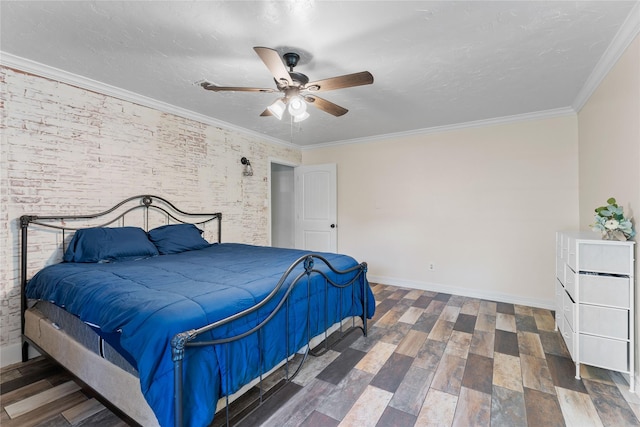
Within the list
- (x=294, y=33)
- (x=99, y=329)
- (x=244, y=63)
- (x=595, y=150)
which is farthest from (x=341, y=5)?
(x=595, y=150)

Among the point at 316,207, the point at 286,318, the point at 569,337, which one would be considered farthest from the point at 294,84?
the point at 316,207

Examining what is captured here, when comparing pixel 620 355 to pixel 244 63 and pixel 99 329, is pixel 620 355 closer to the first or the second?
pixel 99 329

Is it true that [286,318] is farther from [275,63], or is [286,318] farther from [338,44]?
[338,44]

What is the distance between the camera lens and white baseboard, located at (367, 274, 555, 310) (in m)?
3.75

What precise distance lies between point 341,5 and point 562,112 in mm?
3343


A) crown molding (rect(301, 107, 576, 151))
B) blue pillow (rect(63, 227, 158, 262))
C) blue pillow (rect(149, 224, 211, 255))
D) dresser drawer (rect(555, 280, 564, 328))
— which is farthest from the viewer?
crown molding (rect(301, 107, 576, 151))

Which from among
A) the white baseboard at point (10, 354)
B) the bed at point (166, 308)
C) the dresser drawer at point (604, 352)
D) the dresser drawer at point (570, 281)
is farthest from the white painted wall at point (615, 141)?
the white baseboard at point (10, 354)

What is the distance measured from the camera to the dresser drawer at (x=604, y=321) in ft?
6.85

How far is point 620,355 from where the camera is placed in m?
2.09

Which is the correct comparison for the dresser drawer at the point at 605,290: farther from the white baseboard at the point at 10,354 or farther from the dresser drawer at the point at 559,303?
the white baseboard at the point at 10,354

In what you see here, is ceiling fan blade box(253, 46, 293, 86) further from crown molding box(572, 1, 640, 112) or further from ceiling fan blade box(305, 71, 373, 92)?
crown molding box(572, 1, 640, 112)

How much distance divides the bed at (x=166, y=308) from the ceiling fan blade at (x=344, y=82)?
1.30m

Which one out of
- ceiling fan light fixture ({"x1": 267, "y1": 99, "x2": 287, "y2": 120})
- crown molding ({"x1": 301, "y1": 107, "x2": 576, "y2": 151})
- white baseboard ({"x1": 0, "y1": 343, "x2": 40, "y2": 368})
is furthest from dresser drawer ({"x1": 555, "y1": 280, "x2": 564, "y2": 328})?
white baseboard ({"x1": 0, "y1": 343, "x2": 40, "y2": 368})

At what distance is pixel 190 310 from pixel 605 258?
2.85 metres
